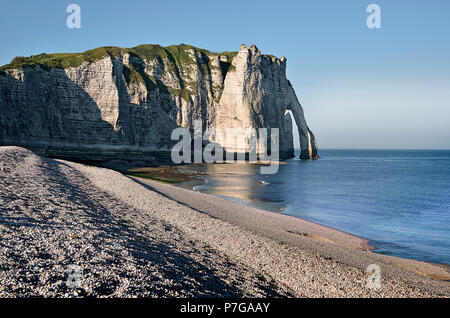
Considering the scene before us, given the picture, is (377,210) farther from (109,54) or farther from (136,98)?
(109,54)

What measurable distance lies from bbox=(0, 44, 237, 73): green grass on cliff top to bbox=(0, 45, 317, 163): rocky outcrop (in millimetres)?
325

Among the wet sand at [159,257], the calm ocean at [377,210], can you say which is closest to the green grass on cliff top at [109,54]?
the calm ocean at [377,210]

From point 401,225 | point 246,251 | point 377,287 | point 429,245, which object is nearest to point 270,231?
point 246,251

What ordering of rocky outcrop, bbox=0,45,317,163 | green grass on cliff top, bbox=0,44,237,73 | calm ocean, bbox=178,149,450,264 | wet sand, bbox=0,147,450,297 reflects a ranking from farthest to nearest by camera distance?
green grass on cliff top, bbox=0,44,237,73, rocky outcrop, bbox=0,45,317,163, calm ocean, bbox=178,149,450,264, wet sand, bbox=0,147,450,297

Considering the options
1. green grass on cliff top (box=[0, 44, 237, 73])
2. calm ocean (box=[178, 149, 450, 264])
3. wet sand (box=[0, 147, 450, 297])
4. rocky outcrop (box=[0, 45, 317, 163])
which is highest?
green grass on cliff top (box=[0, 44, 237, 73])

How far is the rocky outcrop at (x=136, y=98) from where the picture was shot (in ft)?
239

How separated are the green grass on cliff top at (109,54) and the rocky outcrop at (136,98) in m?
0.33

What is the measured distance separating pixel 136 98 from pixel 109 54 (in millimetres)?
13839

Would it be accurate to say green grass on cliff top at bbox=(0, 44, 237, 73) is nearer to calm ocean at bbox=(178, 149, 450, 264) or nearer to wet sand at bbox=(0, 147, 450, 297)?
calm ocean at bbox=(178, 149, 450, 264)

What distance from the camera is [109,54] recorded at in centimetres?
8800

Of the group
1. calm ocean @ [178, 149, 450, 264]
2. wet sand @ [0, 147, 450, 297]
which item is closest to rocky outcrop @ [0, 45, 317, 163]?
calm ocean @ [178, 149, 450, 264]

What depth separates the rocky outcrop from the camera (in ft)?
239
